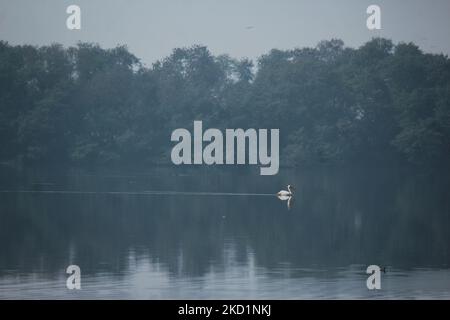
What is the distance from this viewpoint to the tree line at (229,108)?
42.8 metres

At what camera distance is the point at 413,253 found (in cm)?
1678

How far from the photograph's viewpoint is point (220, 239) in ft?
60.0

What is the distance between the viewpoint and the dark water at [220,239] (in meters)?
13.7

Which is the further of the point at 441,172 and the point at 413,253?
the point at 441,172

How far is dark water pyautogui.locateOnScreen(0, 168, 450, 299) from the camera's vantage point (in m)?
13.7

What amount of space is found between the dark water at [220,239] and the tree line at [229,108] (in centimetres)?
1213

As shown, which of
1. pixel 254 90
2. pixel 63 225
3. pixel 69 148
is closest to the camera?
pixel 63 225

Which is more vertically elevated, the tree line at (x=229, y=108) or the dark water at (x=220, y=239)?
the tree line at (x=229, y=108)

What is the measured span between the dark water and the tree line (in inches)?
478

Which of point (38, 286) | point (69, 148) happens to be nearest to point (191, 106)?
point (69, 148)

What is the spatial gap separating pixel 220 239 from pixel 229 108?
27.4 m

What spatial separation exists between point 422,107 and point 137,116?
37.1 feet

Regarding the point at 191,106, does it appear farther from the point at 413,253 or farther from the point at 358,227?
the point at 413,253

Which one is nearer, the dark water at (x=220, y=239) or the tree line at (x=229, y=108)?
the dark water at (x=220, y=239)
